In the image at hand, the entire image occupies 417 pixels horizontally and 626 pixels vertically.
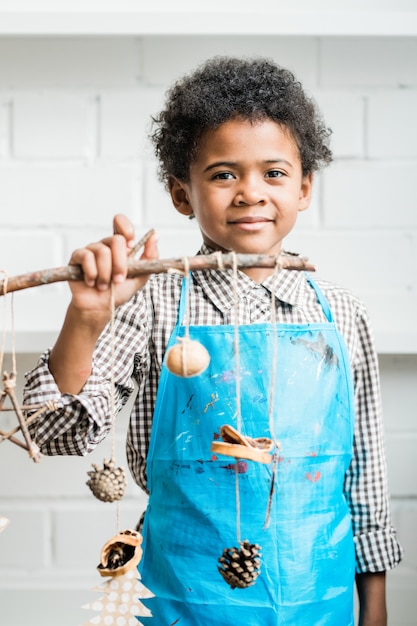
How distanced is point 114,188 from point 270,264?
2.20ft

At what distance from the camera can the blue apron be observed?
0.82 meters

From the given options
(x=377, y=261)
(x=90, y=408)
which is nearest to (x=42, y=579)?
(x=90, y=408)

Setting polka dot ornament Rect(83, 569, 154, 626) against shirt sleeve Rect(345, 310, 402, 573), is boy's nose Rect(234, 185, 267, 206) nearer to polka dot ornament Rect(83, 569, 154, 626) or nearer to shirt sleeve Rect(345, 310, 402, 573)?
shirt sleeve Rect(345, 310, 402, 573)

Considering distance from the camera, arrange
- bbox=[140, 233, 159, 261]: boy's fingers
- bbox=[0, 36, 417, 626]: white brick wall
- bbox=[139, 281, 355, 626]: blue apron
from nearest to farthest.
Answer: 1. bbox=[140, 233, 159, 261]: boy's fingers
2. bbox=[139, 281, 355, 626]: blue apron
3. bbox=[0, 36, 417, 626]: white brick wall

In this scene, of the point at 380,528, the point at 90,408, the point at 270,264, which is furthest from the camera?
the point at 380,528

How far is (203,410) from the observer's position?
2.75 feet

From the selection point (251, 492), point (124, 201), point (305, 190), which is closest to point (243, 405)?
point (251, 492)

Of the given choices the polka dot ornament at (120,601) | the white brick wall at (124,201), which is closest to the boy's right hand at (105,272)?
the polka dot ornament at (120,601)

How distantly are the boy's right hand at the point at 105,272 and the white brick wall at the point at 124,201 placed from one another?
0.55 metres

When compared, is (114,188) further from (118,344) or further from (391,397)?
(391,397)

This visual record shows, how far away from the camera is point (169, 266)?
24.1 inches

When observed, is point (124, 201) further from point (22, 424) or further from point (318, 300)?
point (22, 424)

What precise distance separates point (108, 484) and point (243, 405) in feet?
0.86

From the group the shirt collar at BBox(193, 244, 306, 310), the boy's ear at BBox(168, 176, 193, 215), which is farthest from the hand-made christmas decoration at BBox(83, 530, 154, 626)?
the boy's ear at BBox(168, 176, 193, 215)
